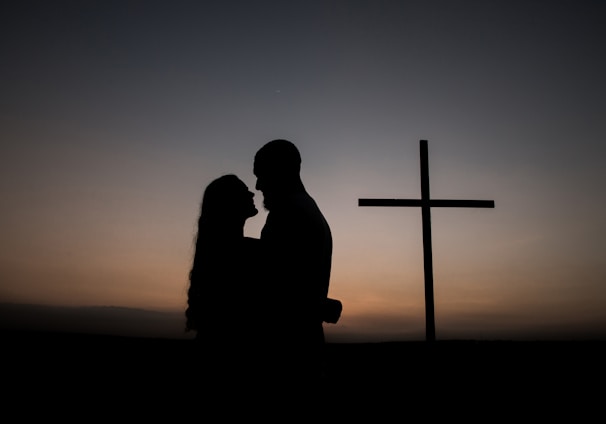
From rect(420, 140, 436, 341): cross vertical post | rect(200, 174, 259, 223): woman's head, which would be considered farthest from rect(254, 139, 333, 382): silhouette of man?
rect(420, 140, 436, 341): cross vertical post

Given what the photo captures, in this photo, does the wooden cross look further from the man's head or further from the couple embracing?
the man's head

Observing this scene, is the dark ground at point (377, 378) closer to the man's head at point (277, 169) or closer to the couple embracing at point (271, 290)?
the couple embracing at point (271, 290)

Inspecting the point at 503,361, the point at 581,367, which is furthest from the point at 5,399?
the point at 581,367

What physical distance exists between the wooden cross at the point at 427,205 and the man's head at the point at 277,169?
3953 millimetres

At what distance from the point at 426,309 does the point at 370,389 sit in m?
1.39

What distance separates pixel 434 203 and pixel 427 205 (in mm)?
136

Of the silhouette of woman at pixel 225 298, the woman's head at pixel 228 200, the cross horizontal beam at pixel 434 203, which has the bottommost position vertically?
the silhouette of woman at pixel 225 298

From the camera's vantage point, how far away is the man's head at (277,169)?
3.05m

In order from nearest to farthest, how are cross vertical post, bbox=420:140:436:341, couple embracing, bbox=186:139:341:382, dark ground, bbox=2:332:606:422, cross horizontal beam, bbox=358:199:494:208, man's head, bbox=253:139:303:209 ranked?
couple embracing, bbox=186:139:341:382, man's head, bbox=253:139:303:209, dark ground, bbox=2:332:606:422, cross vertical post, bbox=420:140:436:341, cross horizontal beam, bbox=358:199:494:208

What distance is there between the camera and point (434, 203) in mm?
7016

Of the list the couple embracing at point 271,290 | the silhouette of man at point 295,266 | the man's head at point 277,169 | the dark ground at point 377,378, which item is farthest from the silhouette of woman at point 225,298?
the dark ground at point 377,378

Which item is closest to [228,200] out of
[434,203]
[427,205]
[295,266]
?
[295,266]

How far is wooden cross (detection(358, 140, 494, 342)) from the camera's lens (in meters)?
6.42

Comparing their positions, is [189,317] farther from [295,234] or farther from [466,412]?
[466,412]
